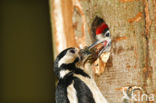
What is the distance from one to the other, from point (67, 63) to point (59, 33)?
288mm

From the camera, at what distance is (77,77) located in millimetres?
2361

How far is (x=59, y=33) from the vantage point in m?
2.66

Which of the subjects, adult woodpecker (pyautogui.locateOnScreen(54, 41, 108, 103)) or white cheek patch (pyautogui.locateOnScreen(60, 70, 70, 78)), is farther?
white cheek patch (pyautogui.locateOnScreen(60, 70, 70, 78))

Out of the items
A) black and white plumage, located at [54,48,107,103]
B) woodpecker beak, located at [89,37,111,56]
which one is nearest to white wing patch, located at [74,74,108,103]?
black and white plumage, located at [54,48,107,103]

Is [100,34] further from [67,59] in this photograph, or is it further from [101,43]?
[67,59]

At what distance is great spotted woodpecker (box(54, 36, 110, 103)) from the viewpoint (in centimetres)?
221

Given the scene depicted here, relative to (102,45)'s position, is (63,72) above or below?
below

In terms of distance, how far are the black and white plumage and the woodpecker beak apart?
0.26 feet

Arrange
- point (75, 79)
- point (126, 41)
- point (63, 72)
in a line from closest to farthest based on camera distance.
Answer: point (126, 41) → point (75, 79) → point (63, 72)

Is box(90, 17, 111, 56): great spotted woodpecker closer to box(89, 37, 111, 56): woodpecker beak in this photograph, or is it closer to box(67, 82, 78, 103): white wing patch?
box(89, 37, 111, 56): woodpecker beak

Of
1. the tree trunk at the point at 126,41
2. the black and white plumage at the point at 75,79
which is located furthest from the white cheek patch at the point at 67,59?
the tree trunk at the point at 126,41

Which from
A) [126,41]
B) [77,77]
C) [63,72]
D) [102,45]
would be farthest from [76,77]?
[126,41]

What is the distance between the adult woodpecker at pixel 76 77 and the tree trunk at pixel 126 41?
0.21ft

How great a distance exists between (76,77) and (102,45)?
0.89ft
